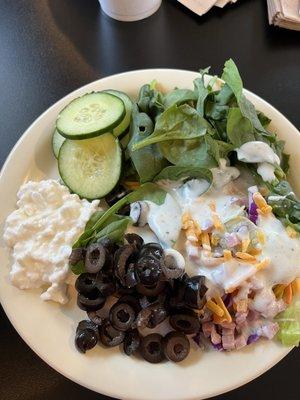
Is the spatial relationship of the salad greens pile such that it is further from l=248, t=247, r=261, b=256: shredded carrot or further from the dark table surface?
the dark table surface

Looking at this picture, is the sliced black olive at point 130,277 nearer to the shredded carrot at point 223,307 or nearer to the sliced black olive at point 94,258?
the sliced black olive at point 94,258

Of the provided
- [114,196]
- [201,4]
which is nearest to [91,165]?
[114,196]

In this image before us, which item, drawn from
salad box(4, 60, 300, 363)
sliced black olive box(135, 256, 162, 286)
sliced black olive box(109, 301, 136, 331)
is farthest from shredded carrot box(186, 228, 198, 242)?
sliced black olive box(109, 301, 136, 331)

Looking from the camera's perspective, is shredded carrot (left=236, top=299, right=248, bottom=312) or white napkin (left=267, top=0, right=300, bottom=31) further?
white napkin (left=267, top=0, right=300, bottom=31)

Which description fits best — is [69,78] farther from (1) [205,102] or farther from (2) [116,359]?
(2) [116,359]

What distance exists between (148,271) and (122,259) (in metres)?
0.07

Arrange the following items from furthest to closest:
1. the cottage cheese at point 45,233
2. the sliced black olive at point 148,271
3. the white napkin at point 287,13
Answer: the white napkin at point 287,13 → the cottage cheese at point 45,233 → the sliced black olive at point 148,271

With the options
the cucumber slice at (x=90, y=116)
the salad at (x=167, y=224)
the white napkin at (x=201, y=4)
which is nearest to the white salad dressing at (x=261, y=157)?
the salad at (x=167, y=224)

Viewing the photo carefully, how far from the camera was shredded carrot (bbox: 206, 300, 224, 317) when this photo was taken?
1180 mm

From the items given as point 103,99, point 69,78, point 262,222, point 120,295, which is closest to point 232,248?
point 262,222

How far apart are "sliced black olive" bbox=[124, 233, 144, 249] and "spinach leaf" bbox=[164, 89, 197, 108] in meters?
0.35

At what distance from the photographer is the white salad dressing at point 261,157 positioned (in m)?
1.27

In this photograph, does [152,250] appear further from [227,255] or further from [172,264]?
[227,255]

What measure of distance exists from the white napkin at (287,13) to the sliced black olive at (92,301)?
108 cm
